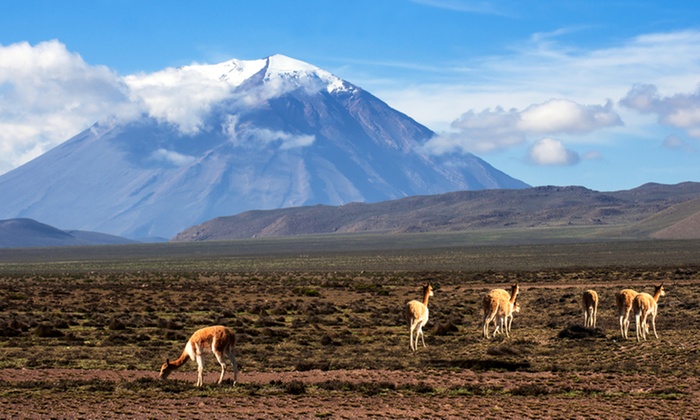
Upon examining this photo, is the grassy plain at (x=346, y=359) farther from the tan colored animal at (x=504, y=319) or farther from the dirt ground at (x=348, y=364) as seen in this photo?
the tan colored animal at (x=504, y=319)

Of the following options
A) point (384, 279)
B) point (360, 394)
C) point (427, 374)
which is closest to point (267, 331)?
point (427, 374)

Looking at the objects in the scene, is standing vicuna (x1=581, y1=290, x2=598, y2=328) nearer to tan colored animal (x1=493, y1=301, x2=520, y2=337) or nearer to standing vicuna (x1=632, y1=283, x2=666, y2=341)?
tan colored animal (x1=493, y1=301, x2=520, y2=337)

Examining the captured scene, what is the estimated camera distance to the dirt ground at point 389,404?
16.8m

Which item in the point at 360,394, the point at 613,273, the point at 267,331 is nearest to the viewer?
the point at 360,394

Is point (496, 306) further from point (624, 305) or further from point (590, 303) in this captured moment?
point (624, 305)

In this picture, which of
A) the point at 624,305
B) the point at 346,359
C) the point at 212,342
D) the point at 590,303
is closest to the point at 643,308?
the point at 624,305

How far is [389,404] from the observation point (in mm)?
18094

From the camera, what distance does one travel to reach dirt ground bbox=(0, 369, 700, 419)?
16.8 metres

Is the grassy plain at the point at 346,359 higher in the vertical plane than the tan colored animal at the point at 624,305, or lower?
lower

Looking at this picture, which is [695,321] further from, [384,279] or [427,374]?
[384,279]

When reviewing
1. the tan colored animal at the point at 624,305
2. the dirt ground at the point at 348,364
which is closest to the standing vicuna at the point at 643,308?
the tan colored animal at the point at 624,305

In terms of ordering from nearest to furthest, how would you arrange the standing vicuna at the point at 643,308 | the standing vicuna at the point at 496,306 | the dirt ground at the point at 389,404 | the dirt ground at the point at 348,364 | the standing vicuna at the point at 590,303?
1. the dirt ground at the point at 389,404
2. the dirt ground at the point at 348,364
3. the standing vicuna at the point at 643,308
4. the standing vicuna at the point at 496,306
5. the standing vicuna at the point at 590,303

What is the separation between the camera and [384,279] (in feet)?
223

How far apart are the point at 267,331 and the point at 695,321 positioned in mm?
14753
